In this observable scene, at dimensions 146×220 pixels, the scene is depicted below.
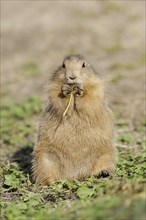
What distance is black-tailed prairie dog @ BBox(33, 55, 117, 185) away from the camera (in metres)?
6.55

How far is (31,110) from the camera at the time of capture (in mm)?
11078

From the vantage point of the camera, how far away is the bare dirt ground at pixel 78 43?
40.8 feet

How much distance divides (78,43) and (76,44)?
0.09 meters

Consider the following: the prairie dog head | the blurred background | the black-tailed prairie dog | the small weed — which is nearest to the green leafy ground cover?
the black-tailed prairie dog

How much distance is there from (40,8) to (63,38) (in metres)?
3.56

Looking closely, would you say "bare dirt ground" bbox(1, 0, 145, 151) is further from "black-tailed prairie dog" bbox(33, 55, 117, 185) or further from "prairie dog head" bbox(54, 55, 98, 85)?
"prairie dog head" bbox(54, 55, 98, 85)

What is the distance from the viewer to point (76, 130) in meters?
6.59

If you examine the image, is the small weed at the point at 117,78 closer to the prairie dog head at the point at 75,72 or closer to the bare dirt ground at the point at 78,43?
the bare dirt ground at the point at 78,43

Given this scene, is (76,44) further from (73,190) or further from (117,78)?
(73,190)

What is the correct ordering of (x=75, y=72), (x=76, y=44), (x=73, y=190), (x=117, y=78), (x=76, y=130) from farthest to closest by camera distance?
(x=76, y=44)
(x=117, y=78)
(x=76, y=130)
(x=75, y=72)
(x=73, y=190)

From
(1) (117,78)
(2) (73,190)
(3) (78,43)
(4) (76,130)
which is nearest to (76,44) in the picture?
(3) (78,43)

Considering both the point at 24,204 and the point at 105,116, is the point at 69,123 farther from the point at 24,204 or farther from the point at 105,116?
the point at 24,204

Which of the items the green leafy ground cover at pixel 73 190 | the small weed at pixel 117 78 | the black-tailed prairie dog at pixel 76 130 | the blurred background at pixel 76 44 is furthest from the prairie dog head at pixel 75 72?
the small weed at pixel 117 78

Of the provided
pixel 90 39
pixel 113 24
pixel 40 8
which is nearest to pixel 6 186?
pixel 90 39
